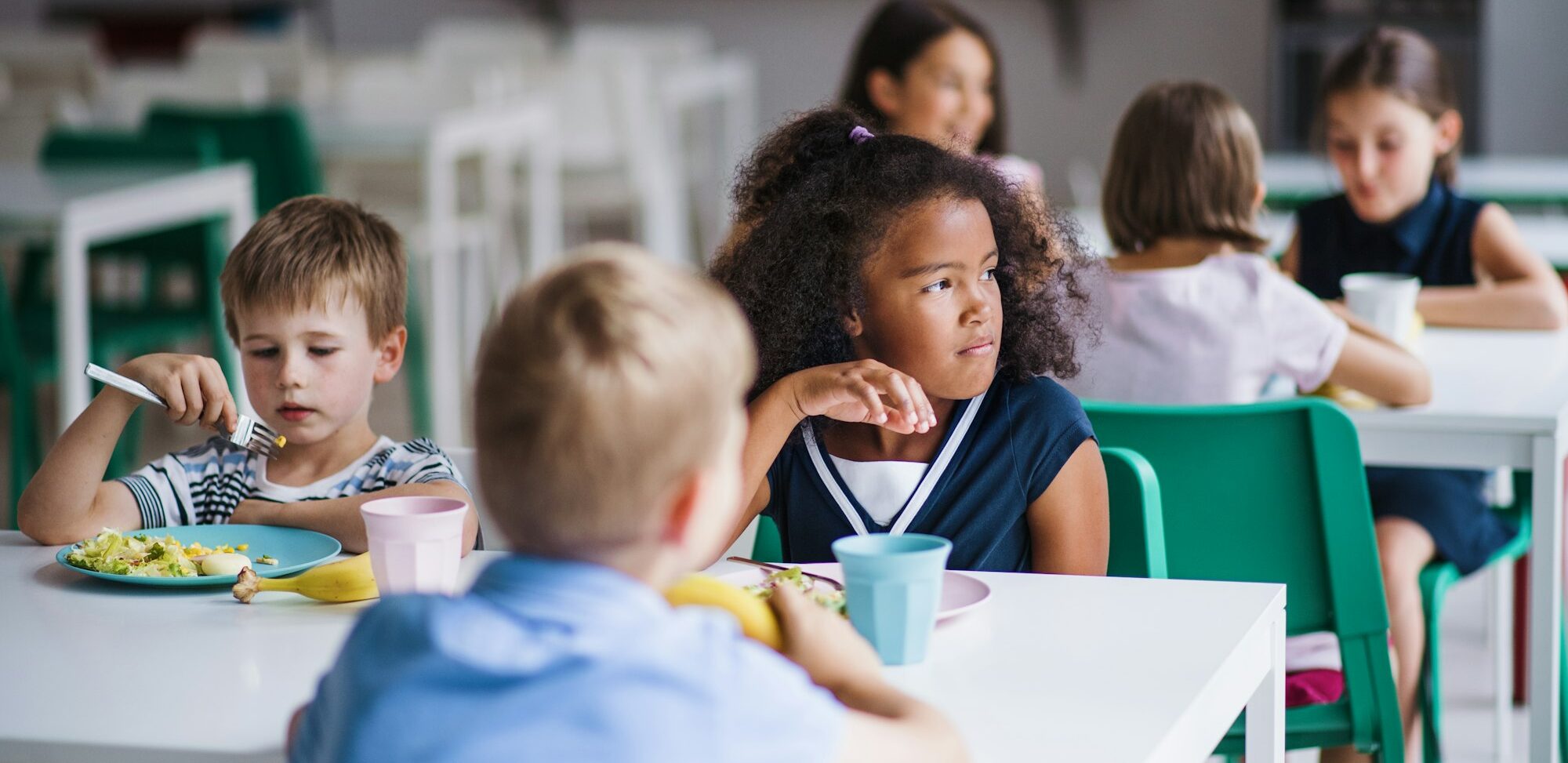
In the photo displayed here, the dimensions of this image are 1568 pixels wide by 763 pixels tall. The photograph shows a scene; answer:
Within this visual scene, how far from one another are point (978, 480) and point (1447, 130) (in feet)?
4.60

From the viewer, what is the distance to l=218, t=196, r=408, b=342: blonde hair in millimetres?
1438

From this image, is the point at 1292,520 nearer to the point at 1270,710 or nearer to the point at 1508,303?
the point at 1270,710

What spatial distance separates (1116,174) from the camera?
2.07 meters

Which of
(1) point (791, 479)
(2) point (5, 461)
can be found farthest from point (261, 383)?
(2) point (5, 461)

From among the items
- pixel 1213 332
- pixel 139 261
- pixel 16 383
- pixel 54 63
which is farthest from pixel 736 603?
pixel 54 63

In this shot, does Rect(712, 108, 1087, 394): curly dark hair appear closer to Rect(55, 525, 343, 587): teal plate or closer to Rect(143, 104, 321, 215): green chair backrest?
Rect(55, 525, 343, 587): teal plate

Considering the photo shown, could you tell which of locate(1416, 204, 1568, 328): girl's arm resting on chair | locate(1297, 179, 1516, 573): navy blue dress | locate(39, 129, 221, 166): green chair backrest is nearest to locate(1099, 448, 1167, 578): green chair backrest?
locate(1297, 179, 1516, 573): navy blue dress

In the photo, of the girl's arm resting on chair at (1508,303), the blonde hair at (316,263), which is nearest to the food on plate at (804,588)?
the blonde hair at (316,263)

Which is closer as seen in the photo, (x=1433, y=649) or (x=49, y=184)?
(x=1433, y=649)

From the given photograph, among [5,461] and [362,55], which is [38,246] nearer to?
[5,461]

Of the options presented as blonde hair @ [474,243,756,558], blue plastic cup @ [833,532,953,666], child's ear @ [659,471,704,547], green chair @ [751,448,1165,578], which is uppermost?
blonde hair @ [474,243,756,558]

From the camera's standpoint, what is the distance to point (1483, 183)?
11.7ft

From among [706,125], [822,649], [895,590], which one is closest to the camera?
[822,649]

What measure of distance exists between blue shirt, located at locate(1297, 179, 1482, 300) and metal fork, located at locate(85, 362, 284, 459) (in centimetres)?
171
